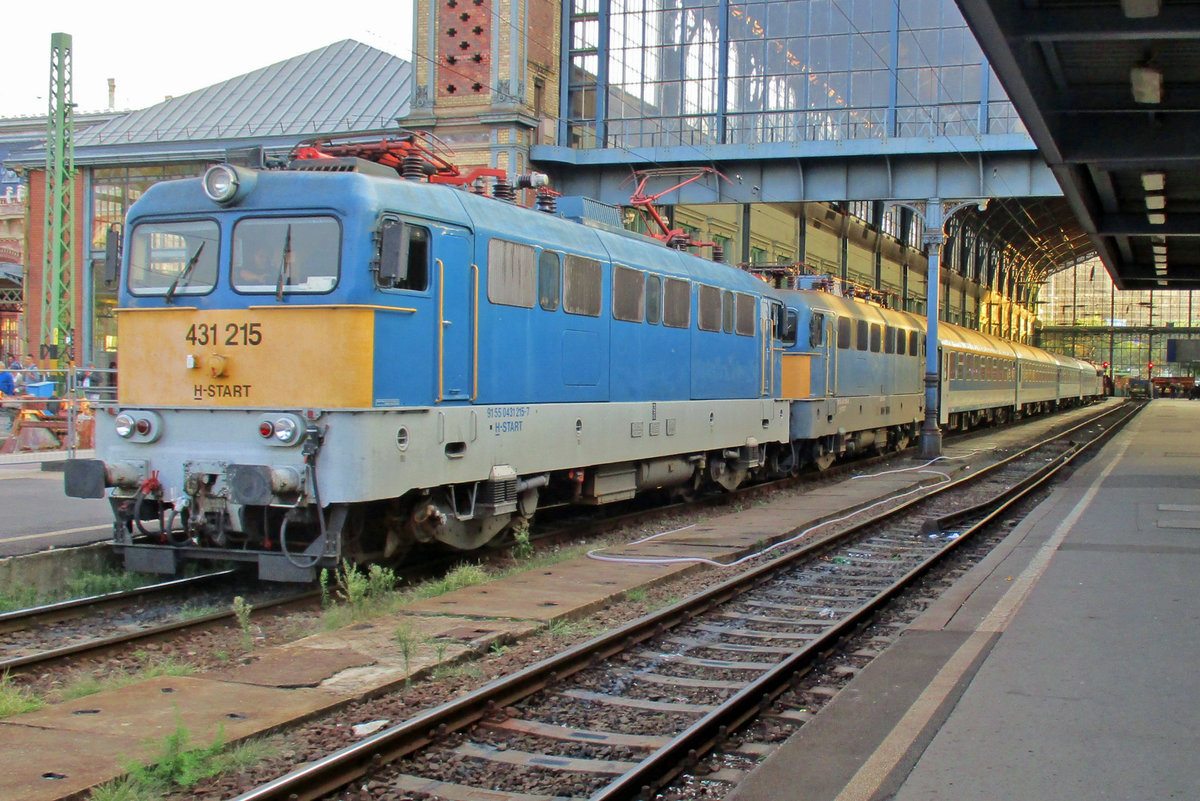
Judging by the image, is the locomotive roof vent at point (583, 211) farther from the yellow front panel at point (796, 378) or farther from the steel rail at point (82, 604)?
the yellow front panel at point (796, 378)

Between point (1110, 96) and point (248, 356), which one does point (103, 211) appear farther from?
point (248, 356)

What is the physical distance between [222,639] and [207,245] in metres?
3.35

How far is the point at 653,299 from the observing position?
1371 centimetres

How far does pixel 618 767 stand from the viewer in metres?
5.45

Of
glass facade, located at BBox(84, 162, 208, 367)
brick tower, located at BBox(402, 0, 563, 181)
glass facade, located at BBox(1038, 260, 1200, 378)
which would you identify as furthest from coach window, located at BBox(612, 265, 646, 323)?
glass facade, located at BBox(1038, 260, 1200, 378)

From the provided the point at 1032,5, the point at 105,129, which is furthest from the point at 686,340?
the point at 105,129

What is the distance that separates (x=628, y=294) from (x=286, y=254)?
4.82m

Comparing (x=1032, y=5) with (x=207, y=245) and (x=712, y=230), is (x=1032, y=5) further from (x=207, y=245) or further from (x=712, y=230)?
(x=712, y=230)

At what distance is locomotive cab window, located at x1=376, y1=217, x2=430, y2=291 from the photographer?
890 centimetres

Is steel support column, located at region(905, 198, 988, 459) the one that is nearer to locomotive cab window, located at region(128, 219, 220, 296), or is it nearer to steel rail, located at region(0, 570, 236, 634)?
steel rail, located at region(0, 570, 236, 634)

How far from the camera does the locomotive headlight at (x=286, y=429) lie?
8716mm

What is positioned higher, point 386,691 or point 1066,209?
point 1066,209

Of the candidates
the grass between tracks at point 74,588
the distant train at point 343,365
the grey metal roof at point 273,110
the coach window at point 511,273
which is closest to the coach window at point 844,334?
the distant train at point 343,365

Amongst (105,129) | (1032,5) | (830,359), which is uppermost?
(105,129)
